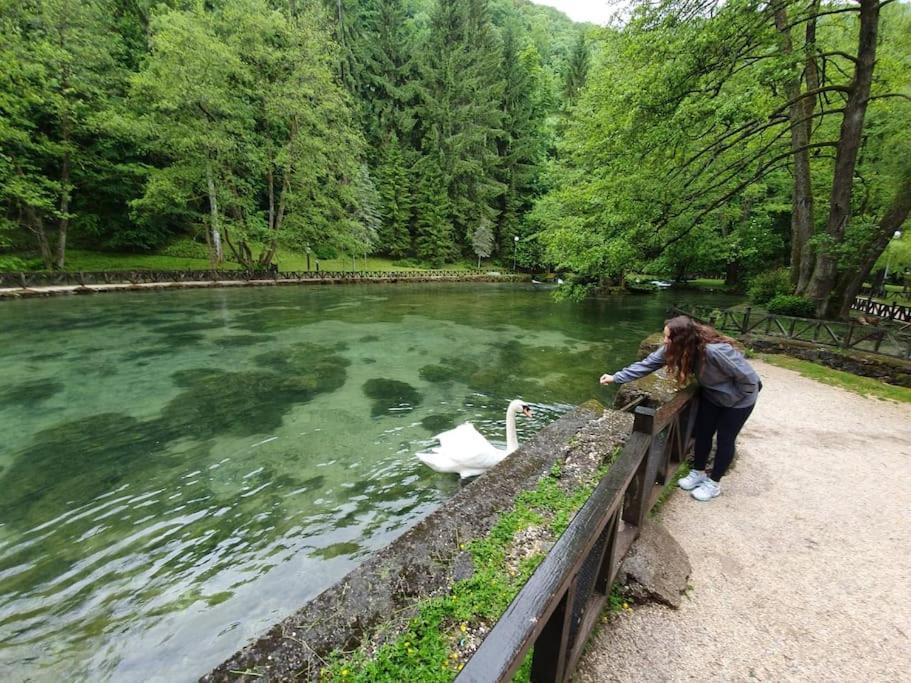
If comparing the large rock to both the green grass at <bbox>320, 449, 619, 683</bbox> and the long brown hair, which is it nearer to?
the green grass at <bbox>320, 449, 619, 683</bbox>

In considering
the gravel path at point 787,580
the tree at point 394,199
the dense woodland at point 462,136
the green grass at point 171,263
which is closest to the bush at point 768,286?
the dense woodland at point 462,136

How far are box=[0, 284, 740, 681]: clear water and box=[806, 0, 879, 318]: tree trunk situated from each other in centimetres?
536

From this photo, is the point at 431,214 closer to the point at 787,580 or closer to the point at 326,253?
the point at 326,253

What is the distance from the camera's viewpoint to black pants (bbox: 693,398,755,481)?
11.1ft

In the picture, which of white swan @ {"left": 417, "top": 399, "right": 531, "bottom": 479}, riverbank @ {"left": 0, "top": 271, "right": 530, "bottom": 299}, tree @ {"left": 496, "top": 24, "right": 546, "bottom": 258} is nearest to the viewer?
white swan @ {"left": 417, "top": 399, "right": 531, "bottom": 479}

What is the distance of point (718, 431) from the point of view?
354 centimetres

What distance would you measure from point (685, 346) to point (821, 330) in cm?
1066

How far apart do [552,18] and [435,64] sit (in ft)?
271

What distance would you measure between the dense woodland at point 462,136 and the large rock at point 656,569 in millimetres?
8894

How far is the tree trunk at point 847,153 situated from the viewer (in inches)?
351

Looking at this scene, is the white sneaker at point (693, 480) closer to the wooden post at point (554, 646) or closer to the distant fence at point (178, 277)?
the wooden post at point (554, 646)

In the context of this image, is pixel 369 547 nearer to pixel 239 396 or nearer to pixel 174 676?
pixel 174 676

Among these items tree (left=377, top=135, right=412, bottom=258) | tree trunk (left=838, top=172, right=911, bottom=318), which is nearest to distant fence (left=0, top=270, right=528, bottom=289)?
tree (left=377, top=135, right=412, bottom=258)

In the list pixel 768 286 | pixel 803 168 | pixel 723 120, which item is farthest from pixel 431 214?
pixel 723 120
